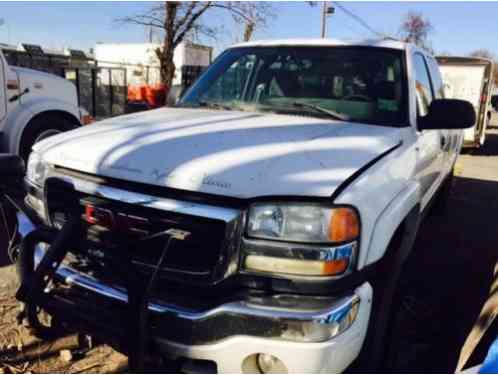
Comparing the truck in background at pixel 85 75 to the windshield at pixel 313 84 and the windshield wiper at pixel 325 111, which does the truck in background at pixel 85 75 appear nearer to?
the windshield at pixel 313 84

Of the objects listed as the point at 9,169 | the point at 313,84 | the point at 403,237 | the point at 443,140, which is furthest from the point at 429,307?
the point at 9,169

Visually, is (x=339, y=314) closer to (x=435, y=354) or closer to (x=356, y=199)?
(x=356, y=199)

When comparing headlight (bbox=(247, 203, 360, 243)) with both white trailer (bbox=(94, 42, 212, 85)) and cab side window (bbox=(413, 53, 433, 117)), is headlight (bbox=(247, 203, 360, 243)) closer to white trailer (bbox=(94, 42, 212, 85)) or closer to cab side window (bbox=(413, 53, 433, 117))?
cab side window (bbox=(413, 53, 433, 117))

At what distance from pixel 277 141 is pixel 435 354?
1.74 m

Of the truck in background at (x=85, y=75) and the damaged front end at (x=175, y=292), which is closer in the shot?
the damaged front end at (x=175, y=292)

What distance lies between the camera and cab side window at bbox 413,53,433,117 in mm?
3475

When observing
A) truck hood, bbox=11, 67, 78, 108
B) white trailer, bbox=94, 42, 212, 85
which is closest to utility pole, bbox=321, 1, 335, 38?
white trailer, bbox=94, 42, 212, 85

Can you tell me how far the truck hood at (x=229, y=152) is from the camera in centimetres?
198

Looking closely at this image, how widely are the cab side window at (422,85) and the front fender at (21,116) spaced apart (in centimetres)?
471

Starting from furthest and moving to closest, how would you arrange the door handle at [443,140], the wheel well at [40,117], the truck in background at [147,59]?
the truck in background at [147,59] → the wheel well at [40,117] → the door handle at [443,140]

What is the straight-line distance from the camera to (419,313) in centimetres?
354

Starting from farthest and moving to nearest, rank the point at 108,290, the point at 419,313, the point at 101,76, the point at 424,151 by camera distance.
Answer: the point at 101,76 < the point at 419,313 < the point at 424,151 < the point at 108,290

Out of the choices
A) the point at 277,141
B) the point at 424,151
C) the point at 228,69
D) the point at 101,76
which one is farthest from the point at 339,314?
the point at 101,76

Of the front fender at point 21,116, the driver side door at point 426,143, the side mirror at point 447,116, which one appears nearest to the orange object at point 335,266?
the driver side door at point 426,143
